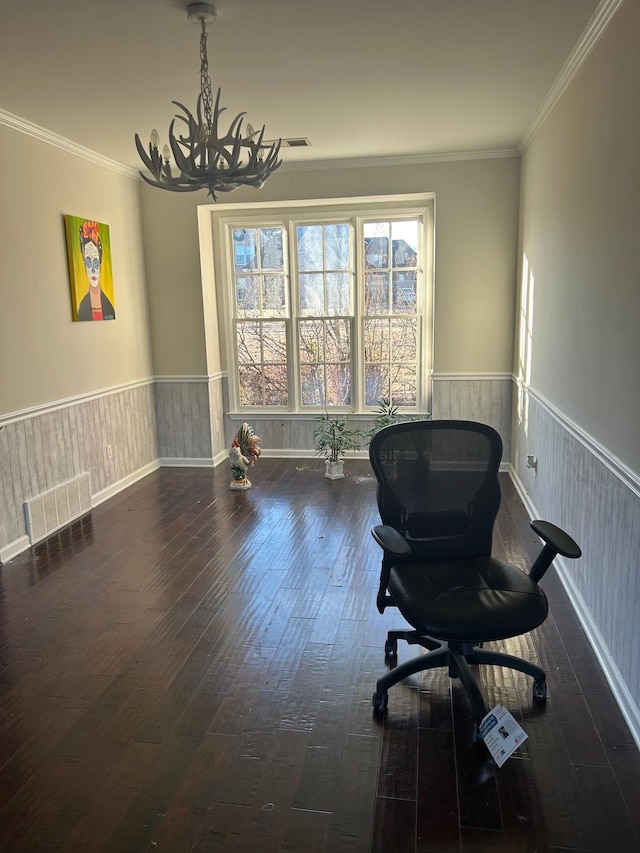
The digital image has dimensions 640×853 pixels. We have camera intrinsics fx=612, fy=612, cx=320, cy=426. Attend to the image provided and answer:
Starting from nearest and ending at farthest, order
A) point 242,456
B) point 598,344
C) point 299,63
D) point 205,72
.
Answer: point 598,344 → point 205,72 → point 299,63 → point 242,456

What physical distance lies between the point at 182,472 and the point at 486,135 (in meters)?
3.83

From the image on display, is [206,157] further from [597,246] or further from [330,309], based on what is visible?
[330,309]

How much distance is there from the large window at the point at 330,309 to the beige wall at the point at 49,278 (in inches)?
47.4

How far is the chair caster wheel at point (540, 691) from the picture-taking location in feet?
7.48

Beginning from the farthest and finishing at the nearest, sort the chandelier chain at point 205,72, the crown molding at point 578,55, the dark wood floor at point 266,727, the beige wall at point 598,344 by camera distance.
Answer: the chandelier chain at point 205,72 → the crown molding at point 578,55 → the beige wall at point 598,344 → the dark wood floor at point 266,727

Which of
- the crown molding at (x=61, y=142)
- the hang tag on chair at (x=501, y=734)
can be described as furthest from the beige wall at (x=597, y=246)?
the crown molding at (x=61, y=142)

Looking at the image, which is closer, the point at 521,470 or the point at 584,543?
the point at 584,543

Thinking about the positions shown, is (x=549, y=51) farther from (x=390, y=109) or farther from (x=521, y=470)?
(x=521, y=470)

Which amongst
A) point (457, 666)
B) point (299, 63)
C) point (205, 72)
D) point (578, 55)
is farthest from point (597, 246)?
point (205, 72)

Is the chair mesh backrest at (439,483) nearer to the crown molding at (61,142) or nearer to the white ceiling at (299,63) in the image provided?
the white ceiling at (299,63)

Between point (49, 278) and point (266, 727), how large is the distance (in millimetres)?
3364

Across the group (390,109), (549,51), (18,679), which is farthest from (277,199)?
(18,679)

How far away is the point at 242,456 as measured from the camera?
16.9 ft

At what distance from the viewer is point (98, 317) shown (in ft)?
15.8
